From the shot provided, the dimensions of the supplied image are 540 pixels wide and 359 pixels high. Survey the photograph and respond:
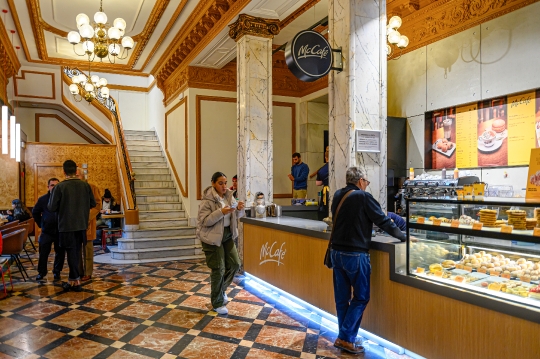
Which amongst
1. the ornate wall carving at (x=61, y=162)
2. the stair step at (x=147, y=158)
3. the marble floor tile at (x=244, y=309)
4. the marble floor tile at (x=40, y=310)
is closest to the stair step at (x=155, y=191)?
the stair step at (x=147, y=158)

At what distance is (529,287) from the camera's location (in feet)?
8.52

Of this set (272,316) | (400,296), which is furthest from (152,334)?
(400,296)

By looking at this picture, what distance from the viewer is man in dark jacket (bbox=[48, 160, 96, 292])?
215 inches

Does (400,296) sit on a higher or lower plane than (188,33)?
lower

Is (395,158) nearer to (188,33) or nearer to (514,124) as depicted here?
(514,124)

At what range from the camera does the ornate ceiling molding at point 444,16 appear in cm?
580

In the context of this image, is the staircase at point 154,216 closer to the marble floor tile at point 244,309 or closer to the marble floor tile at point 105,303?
the marble floor tile at point 105,303

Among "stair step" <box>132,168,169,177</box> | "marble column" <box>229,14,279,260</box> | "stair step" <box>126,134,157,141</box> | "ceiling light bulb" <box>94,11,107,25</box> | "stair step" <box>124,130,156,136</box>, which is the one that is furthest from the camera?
"stair step" <box>124,130,156,136</box>

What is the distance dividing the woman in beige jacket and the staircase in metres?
3.71

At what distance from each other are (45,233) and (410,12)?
7.05 meters

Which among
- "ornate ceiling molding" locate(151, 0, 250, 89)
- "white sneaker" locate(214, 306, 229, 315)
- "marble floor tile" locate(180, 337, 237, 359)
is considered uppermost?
"ornate ceiling molding" locate(151, 0, 250, 89)

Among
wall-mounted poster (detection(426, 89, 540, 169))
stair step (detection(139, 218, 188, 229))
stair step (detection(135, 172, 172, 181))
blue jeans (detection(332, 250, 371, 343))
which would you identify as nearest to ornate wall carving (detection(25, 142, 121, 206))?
stair step (detection(135, 172, 172, 181))

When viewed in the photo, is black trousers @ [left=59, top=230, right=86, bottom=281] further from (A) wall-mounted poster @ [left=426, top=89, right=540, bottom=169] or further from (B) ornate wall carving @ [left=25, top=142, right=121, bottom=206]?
(B) ornate wall carving @ [left=25, top=142, right=121, bottom=206]

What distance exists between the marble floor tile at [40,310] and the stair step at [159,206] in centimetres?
478
